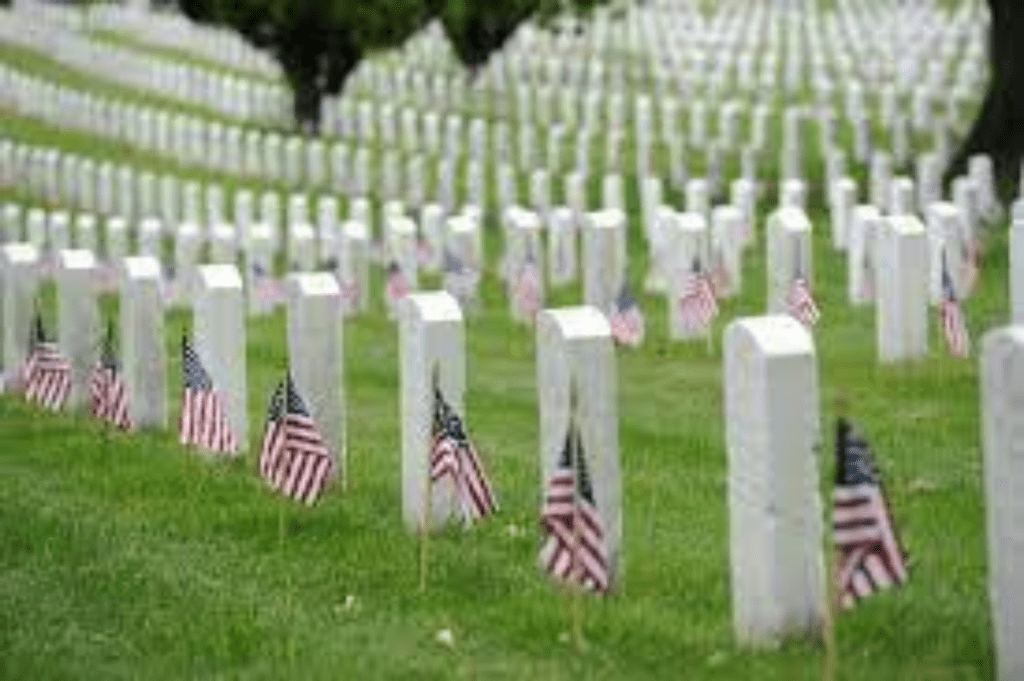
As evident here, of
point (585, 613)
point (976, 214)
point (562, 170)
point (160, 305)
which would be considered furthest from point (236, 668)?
point (562, 170)

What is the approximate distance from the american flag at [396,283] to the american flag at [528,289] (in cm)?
116

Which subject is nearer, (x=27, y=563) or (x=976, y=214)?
(x=27, y=563)

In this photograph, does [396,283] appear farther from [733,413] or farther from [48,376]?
[733,413]

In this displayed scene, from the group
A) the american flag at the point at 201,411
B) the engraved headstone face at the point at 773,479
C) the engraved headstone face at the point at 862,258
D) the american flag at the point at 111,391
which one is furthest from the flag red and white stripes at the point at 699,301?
the engraved headstone face at the point at 773,479

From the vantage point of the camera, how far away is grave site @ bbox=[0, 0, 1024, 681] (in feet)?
24.1

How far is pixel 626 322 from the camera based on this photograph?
50.7ft

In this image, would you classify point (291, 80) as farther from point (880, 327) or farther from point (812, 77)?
point (880, 327)

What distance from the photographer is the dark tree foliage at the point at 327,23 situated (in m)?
34.6

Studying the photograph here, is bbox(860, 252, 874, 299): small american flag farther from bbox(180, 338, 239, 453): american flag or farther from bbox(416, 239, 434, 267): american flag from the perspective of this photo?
bbox(180, 338, 239, 453): american flag

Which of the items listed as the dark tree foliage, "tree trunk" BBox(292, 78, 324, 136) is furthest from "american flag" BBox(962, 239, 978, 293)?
"tree trunk" BBox(292, 78, 324, 136)

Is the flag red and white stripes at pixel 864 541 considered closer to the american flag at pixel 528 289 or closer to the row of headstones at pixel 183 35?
the american flag at pixel 528 289

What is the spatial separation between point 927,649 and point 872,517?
2.83 feet

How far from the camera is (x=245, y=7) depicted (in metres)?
34.4

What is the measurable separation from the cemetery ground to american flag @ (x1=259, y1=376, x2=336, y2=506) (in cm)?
15
